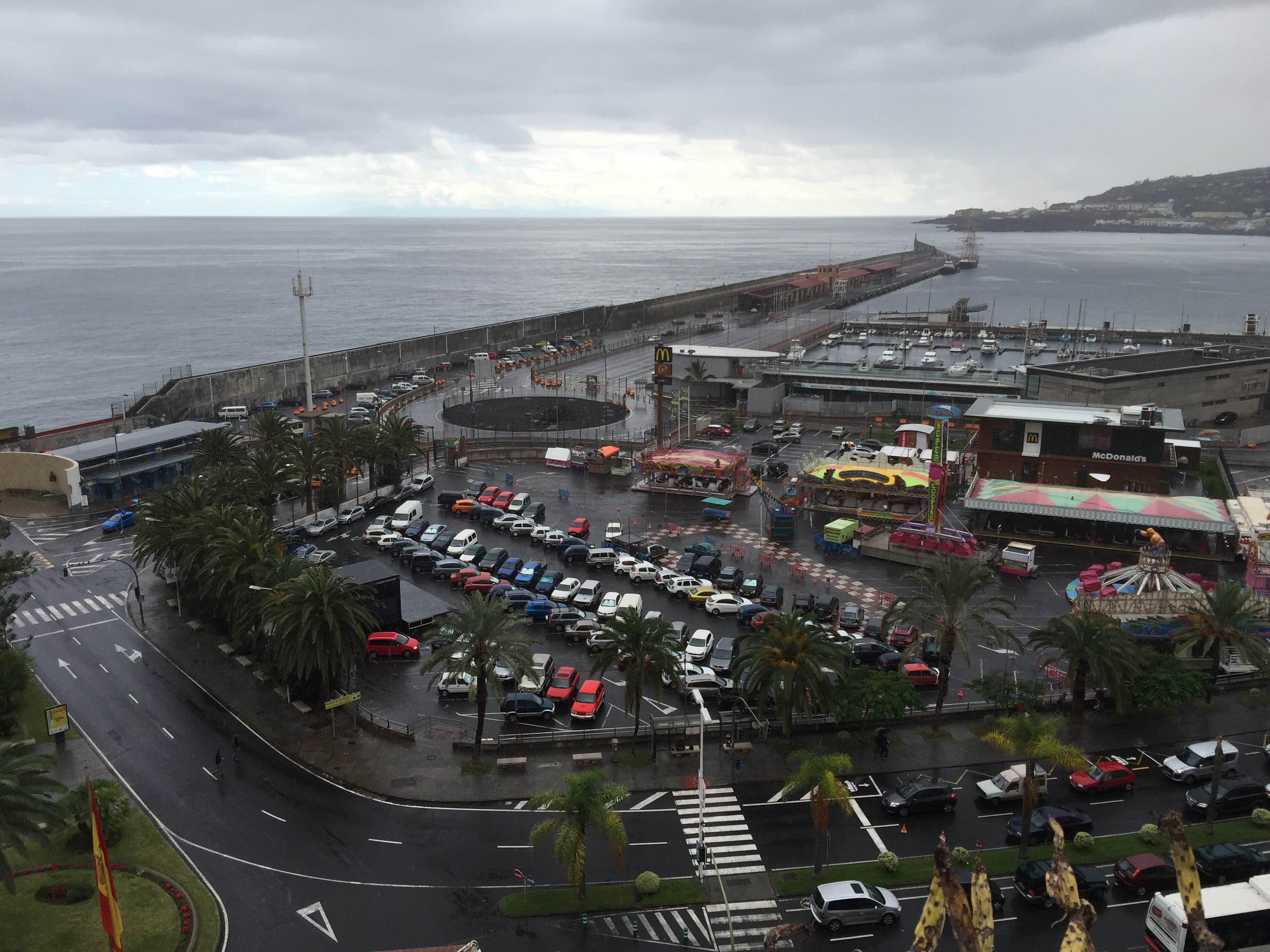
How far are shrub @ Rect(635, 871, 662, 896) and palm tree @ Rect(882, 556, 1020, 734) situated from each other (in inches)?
555

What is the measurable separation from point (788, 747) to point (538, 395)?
71962 mm

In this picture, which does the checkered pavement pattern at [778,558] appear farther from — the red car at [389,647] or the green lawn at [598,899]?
the green lawn at [598,899]

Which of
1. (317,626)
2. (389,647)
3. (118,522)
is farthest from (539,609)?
(118,522)

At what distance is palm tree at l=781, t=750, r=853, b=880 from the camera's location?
26.2 metres

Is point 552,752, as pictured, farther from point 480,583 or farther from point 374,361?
point 374,361

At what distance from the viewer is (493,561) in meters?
53.0

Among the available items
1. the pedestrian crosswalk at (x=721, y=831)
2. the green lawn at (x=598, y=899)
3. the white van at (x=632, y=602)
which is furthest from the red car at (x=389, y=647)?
the green lawn at (x=598, y=899)

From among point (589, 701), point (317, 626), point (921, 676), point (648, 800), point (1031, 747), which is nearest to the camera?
point (1031, 747)

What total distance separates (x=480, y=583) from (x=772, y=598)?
15881mm

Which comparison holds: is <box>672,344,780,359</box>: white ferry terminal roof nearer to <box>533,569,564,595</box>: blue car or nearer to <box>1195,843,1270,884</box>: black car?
<box>533,569,564,595</box>: blue car

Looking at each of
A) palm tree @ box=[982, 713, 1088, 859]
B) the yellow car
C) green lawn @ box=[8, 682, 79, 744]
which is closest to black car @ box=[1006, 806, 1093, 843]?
palm tree @ box=[982, 713, 1088, 859]

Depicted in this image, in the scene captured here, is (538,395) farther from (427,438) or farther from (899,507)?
(899,507)

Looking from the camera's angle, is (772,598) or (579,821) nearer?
(579,821)

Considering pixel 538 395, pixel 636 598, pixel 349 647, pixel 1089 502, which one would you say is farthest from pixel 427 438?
pixel 1089 502
